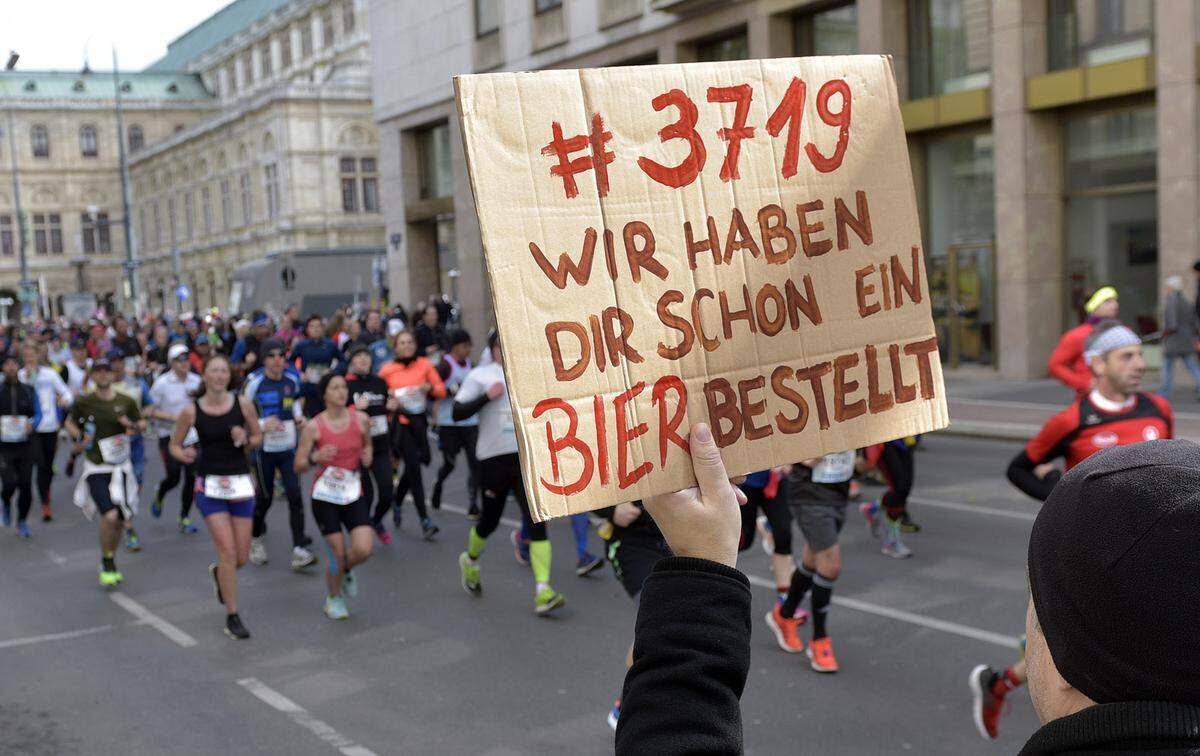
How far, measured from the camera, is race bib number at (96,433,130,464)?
10617mm

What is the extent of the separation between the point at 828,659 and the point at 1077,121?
1761 cm

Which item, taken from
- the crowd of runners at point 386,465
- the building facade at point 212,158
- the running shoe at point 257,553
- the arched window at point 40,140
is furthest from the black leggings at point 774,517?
the arched window at point 40,140

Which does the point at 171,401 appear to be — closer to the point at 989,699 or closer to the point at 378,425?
the point at 378,425

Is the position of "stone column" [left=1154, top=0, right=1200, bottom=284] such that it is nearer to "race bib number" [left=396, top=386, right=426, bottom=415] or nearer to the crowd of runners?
the crowd of runners

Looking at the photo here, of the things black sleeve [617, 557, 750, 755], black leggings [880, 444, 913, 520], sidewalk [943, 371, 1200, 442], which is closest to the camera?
black sleeve [617, 557, 750, 755]

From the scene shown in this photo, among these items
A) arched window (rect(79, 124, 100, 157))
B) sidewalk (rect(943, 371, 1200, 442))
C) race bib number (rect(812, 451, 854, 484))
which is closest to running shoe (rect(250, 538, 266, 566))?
race bib number (rect(812, 451, 854, 484))

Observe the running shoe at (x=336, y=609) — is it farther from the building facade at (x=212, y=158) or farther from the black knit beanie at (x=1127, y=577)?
the building facade at (x=212, y=158)

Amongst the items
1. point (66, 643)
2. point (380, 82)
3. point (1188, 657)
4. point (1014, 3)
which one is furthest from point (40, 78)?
point (1188, 657)

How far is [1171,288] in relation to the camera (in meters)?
18.7

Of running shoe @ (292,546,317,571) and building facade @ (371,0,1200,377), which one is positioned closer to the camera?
running shoe @ (292,546,317,571)

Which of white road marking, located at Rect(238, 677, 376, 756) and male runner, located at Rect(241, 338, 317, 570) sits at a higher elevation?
male runner, located at Rect(241, 338, 317, 570)

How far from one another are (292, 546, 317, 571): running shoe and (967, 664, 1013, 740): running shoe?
19.3ft

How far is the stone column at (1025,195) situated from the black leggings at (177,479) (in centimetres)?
1452

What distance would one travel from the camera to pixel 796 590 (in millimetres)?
7301
